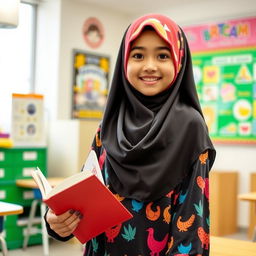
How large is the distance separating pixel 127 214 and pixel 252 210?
14.1 feet

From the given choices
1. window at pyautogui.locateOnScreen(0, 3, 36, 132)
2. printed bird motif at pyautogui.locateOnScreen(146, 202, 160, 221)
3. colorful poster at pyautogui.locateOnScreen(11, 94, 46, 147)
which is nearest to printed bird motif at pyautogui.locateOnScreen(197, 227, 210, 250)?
printed bird motif at pyautogui.locateOnScreen(146, 202, 160, 221)

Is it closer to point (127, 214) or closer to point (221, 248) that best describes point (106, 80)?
point (221, 248)

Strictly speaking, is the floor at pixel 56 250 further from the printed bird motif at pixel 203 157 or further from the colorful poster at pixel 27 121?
the printed bird motif at pixel 203 157

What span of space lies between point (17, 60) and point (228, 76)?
2.42 meters

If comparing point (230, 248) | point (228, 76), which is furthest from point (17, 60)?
point (230, 248)

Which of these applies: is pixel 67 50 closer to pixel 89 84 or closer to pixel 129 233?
pixel 89 84

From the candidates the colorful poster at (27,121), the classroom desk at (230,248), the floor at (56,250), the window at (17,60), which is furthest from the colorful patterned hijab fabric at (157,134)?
the window at (17,60)

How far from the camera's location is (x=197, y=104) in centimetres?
124

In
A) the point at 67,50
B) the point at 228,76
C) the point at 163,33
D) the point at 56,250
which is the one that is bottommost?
the point at 56,250

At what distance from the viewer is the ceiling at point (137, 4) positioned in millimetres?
5562

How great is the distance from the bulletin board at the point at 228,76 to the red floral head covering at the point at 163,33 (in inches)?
165

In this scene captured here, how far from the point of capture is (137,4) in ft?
18.7

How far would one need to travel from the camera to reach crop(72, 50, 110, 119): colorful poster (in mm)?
5629

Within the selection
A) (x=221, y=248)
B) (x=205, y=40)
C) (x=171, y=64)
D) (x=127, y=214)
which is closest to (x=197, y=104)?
(x=171, y=64)
